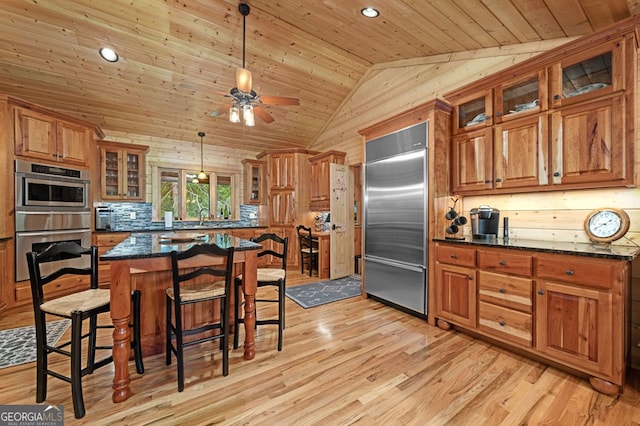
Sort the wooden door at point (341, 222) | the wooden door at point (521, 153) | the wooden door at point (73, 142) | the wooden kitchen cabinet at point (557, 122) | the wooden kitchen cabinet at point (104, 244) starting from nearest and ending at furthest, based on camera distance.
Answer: the wooden kitchen cabinet at point (557, 122) < the wooden door at point (521, 153) < the wooden door at point (73, 142) < the wooden kitchen cabinet at point (104, 244) < the wooden door at point (341, 222)

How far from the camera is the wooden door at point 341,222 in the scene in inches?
199

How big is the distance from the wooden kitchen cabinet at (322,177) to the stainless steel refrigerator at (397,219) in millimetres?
1678

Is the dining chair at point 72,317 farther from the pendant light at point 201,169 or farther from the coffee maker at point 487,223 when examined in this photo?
the pendant light at point 201,169

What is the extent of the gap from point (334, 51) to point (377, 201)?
8.55 feet

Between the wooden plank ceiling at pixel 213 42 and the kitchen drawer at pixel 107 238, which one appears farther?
the kitchen drawer at pixel 107 238

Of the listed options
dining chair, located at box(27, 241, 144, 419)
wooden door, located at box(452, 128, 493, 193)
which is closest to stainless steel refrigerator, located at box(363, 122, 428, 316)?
wooden door, located at box(452, 128, 493, 193)

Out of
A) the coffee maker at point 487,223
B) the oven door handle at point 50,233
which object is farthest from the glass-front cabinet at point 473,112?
the oven door handle at point 50,233

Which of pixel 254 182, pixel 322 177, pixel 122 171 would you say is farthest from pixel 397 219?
pixel 122 171

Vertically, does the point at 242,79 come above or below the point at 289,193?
above

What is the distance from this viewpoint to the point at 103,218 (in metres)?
4.71

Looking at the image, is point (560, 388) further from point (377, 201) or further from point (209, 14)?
point (209, 14)

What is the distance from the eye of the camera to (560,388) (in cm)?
196

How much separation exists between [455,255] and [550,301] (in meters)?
0.83

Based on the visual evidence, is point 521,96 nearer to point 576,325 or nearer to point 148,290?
point 576,325
